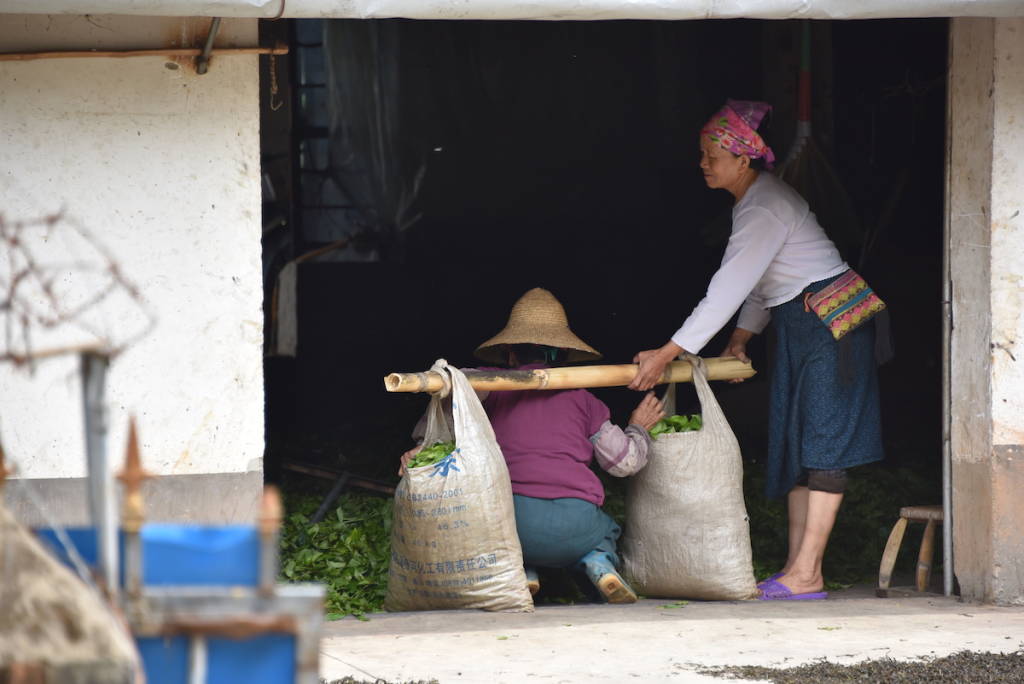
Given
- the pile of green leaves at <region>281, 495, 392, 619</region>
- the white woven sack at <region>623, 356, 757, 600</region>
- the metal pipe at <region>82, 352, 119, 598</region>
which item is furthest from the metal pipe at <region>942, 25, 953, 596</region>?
the metal pipe at <region>82, 352, 119, 598</region>

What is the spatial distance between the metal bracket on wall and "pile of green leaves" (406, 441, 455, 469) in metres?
1.48

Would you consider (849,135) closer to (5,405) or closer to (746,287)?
(746,287)

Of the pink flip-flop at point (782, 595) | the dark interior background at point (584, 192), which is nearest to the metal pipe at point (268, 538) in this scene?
the pink flip-flop at point (782, 595)

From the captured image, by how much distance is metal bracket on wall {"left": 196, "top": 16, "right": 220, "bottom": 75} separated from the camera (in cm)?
384

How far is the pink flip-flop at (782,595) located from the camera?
4.73 m

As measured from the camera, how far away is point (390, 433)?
274 inches

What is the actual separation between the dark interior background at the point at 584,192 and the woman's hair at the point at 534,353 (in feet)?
6.12

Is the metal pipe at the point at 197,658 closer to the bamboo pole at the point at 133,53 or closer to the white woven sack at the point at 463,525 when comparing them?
the white woven sack at the point at 463,525

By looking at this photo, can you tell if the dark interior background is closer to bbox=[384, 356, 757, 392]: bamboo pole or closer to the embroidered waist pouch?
the embroidered waist pouch

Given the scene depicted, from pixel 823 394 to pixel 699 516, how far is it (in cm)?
68

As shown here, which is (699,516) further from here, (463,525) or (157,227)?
(157,227)

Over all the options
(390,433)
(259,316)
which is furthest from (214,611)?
(390,433)

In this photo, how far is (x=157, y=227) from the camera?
3959 millimetres

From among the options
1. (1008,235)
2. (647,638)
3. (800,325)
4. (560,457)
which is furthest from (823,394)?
(647,638)
